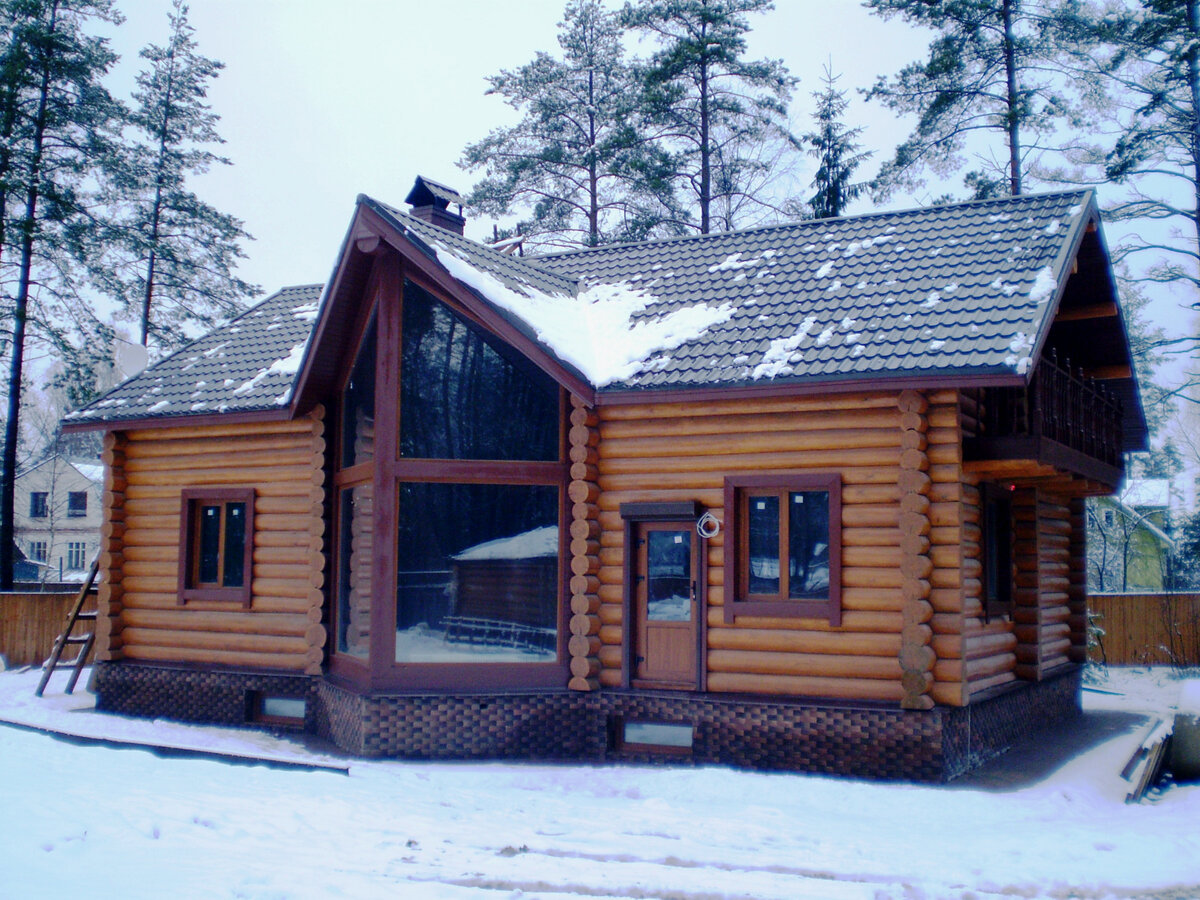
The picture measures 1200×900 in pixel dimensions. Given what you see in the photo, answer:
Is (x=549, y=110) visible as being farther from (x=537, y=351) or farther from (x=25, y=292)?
(x=537, y=351)

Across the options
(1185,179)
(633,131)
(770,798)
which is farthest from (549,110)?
(770,798)

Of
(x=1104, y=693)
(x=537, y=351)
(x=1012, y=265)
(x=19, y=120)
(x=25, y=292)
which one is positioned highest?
(x=19, y=120)

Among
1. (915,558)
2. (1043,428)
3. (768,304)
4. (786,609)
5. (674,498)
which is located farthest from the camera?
(768,304)

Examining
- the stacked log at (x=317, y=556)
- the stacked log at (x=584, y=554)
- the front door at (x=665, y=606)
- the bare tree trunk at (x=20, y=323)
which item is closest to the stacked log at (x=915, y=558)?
the front door at (x=665, y=606)

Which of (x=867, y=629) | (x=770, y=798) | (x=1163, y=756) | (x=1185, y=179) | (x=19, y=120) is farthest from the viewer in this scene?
(x=19, y=120)

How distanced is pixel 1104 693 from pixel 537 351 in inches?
482

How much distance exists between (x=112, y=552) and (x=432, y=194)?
22.0 feet

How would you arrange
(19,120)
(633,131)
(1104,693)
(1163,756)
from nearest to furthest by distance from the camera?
(1163,756), (1104,693), (19,120), (633,131)

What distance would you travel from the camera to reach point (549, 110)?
27.8 meters

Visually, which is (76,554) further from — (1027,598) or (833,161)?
(1027,598)

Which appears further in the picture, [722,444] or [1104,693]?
[1104,693]

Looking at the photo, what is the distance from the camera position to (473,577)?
11078 millimetres

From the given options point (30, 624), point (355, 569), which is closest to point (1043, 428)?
point (355, 569)

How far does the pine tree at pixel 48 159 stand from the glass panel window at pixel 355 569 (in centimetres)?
1419
